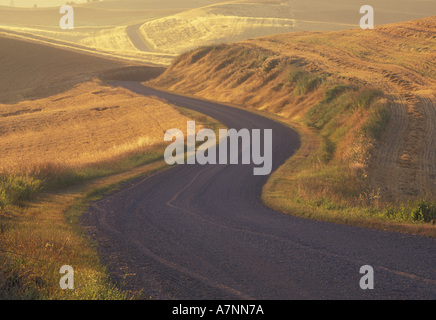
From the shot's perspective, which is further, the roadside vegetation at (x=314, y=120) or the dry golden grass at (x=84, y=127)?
the dry golden grass at (x=84, y=127)

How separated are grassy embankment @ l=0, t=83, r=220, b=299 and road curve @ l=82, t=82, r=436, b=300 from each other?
0.87 metres

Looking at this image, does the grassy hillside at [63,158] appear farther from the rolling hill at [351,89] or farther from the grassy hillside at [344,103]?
the rolling hill at [351,89]

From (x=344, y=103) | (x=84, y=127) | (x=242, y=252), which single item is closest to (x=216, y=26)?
(x=84, y=127)

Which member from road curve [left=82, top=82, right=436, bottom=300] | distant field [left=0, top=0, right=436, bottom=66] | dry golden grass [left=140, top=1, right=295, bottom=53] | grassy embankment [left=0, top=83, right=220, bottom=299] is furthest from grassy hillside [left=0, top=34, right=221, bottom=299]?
dry golden grass [left=140, top=1, right=295, bottom=53]

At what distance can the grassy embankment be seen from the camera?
26.8 feet

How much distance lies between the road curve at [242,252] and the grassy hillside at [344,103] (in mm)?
2213

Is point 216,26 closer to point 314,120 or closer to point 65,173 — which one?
point 314,120

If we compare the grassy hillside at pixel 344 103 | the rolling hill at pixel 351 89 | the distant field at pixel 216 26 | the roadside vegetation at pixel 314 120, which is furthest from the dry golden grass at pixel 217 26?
the roadside vegetation at pixel 314 120

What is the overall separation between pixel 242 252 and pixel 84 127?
104ft

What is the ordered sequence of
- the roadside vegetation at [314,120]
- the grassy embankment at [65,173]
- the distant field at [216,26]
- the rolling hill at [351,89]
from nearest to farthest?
the grassy embankment at [65,173] < the roadside vegetation at [314,120] < the rolling hill at [351,89] < the distant field at [216,26]

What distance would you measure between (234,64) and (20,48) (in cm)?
5016

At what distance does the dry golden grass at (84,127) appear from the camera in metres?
29.2

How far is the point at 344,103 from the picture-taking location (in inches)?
1346
